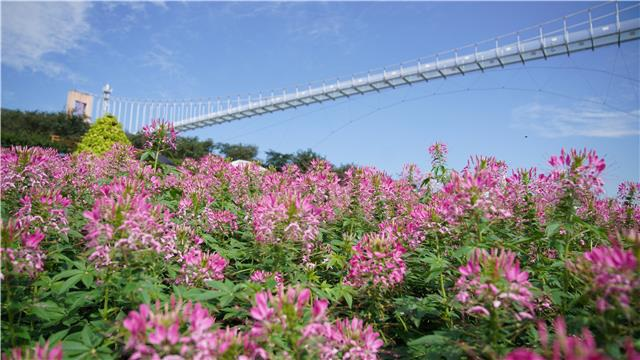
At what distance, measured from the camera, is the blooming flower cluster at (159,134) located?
12.4 feet

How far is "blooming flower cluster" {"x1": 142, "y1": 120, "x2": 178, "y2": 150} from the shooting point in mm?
3771

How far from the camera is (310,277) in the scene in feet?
8.22

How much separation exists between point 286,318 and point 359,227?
2391 millimetres

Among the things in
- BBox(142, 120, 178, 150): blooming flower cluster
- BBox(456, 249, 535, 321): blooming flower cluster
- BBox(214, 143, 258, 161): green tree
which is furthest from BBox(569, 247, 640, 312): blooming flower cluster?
BBox(214, 143, 258, 161): green tree

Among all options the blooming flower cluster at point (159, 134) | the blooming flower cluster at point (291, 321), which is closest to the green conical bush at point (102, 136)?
the blooming flower cluster at point (159, 134)

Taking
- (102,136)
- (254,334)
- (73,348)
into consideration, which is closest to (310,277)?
(254,334)

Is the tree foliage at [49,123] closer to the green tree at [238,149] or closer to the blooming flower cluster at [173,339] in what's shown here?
the green tree at [238,149]

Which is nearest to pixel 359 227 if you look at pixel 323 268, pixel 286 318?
pixel 323 268

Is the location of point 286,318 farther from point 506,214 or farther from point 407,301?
point 506,214

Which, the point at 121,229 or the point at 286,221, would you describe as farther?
the point at 286,221

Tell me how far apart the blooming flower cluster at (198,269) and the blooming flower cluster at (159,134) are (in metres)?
1.88

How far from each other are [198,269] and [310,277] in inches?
30.0

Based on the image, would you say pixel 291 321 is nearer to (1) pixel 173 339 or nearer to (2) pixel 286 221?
(1) pixel 173 339

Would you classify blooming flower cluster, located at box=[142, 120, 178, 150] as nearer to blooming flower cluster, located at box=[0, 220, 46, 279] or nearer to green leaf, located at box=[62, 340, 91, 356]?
blooming flower cluster, located at box=[0, 220, 46, 279]
